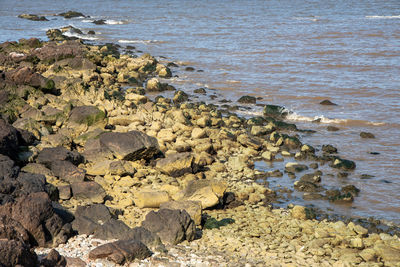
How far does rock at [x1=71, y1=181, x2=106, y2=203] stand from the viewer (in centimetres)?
1110

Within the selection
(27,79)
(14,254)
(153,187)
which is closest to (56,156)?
(153,187)

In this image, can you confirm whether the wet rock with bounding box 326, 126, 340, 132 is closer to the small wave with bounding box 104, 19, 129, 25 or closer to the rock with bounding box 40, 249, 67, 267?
the rock with bounding box 40, 249, 67, 267

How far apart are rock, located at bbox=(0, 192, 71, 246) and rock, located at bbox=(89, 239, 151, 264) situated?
39.6 inches

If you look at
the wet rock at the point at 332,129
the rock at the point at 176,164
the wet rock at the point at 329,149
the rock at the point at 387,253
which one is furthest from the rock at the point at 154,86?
the rock at the point at 387,253

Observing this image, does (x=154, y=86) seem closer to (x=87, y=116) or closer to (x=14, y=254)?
(x=87, y=116)

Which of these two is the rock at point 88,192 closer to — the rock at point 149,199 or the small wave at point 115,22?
the rock at point 149,199

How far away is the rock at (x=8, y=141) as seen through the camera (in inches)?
475

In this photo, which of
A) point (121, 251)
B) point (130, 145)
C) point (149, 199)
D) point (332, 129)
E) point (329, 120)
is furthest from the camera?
point (329, 120)

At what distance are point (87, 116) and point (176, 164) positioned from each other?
3.81 meters

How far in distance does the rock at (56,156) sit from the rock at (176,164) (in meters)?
2.09

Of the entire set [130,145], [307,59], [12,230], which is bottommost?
[130,145]

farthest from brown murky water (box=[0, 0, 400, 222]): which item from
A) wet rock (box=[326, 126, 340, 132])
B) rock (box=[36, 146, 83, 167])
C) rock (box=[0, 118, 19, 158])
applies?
rock (box=[0, 118, 19, 158])

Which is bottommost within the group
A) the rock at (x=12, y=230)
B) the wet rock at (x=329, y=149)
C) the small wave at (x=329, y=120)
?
the wet rock at (x=329, y=149)

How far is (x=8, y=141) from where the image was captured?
12289mm
